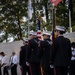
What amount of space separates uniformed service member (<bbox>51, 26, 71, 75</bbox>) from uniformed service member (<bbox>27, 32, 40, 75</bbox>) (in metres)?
2.24

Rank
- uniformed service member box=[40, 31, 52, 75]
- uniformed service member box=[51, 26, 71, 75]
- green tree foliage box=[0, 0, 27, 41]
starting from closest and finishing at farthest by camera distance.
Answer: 1. uniformed service member box=[51, 26, 71, 75]
2. uniformed service member box=[40, 31, 52, 75]
3. green tree foliage box=[0, 0, 27, 41]

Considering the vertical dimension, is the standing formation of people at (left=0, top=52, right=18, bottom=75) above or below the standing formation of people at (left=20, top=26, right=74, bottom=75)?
below

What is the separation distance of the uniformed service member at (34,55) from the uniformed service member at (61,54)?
224cm

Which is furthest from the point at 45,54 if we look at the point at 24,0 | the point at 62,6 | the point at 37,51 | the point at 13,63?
the point at 24,0

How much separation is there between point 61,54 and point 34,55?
2575 mm

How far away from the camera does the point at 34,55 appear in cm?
1234

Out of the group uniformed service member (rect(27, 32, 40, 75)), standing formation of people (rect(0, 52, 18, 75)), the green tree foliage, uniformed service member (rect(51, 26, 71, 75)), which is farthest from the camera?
the green tree foliage

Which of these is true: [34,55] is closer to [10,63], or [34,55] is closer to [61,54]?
[61,54]

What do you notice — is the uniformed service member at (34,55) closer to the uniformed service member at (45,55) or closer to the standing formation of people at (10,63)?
the uniformed service member at (45,55)

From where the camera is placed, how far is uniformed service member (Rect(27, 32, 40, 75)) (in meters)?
12.1

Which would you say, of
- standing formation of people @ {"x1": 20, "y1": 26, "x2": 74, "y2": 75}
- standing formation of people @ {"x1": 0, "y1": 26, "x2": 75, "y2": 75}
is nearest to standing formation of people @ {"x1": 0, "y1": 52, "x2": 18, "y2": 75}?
standing formation of people @ {"x1": 0, "y1": 26, "x2": 75, "y2": 75}

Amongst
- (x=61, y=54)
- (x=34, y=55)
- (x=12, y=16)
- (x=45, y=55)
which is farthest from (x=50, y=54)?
(x=12, y=16)

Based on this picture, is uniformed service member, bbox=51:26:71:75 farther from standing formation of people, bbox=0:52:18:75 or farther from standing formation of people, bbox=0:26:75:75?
standing formation of people, bbox=0:52:18:75

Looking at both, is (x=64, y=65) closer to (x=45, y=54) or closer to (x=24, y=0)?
(x=45, y=54)
